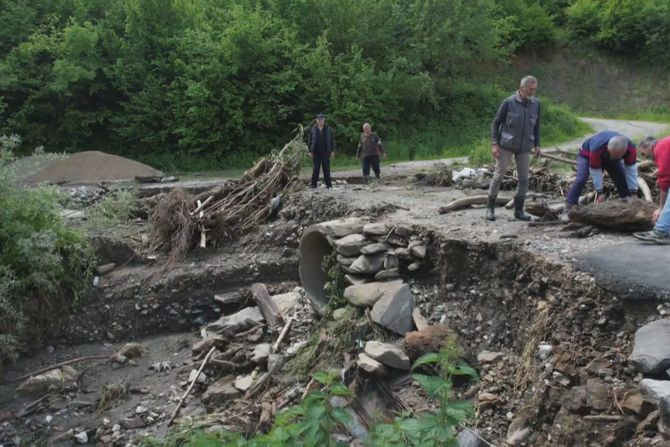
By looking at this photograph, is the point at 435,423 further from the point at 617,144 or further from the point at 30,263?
the point at 30,263

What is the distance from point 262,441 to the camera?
3959 millimetres

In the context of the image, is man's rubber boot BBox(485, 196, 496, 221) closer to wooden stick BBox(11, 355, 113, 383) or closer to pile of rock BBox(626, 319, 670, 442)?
pile of rock BBox(626, 319, 670, 442)

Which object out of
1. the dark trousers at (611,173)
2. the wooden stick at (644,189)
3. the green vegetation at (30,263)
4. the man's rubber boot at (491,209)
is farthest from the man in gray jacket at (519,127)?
the green vegetation at (30,263)

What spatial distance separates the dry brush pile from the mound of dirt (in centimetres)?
579

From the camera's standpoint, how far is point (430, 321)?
7.10 metres

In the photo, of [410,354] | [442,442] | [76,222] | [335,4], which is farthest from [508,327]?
[335,4]

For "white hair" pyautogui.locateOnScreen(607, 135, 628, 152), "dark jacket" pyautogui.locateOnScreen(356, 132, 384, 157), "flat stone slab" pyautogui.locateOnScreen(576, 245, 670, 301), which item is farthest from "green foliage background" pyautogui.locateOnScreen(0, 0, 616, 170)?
"flat stone slab" pyautogui.locateOnScreen(576, 245, 670, 301)

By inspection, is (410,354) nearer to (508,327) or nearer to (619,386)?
(508,327)

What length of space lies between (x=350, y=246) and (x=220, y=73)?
51.8 feet

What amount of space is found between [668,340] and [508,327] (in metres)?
1.93

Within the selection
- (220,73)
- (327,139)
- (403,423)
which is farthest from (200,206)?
(220,73)

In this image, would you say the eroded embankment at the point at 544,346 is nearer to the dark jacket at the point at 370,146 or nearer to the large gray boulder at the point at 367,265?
the large gray boulder at the point at 367,265

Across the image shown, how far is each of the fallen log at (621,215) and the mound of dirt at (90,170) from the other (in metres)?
13.4

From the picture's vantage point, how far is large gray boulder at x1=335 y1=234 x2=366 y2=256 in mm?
8219
